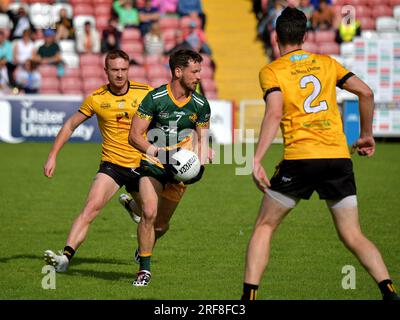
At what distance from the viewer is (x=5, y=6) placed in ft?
92.4

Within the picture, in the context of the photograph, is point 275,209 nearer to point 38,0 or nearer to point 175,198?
point 175,198

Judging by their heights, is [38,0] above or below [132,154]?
above

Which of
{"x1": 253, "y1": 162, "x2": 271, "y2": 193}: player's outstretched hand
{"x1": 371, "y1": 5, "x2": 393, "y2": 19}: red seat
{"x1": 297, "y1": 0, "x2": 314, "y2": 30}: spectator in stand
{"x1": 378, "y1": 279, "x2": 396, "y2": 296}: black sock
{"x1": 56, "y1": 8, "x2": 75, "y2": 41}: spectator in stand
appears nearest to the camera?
{"x1": 253, "y1": 162, "x2": 271, "y2": 193}: player's outstretched hand

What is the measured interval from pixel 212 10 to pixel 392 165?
37.8 feet

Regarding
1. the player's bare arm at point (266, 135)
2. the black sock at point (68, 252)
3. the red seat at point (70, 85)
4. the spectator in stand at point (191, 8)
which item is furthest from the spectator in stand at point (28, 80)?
the player's bare arm at point (266, 135)

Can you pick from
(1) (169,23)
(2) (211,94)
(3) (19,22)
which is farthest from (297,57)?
(1) (169,23)

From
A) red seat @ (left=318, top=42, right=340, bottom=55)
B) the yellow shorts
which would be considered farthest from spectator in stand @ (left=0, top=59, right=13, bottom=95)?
the yellow shorts

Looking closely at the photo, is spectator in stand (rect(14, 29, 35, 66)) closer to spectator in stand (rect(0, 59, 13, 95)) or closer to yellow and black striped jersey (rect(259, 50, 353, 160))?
spectator in stand (rect(0, 59, 13, 95))

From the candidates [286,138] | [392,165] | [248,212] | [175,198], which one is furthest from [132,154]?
[392,165]

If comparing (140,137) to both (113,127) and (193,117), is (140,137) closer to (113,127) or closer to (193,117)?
(193,117)

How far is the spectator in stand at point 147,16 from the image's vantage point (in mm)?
27656

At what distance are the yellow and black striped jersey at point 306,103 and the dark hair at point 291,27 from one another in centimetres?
11

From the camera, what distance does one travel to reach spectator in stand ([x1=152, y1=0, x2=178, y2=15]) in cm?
2852

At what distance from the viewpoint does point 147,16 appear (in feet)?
90.8
